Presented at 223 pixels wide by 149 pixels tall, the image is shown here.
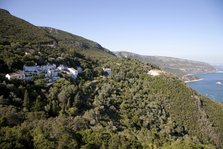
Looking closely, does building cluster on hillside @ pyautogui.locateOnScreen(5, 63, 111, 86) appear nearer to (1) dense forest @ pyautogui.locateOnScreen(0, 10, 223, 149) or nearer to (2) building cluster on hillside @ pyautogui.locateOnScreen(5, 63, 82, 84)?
(2) building cluster on hillside @ pyautogui.locateOnScreen(5, 63, 82, 84)

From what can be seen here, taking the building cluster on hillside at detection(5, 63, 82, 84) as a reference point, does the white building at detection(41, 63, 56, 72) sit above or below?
above

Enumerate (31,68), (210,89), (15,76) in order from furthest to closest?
(210,89) < (31,68) < (15,76)

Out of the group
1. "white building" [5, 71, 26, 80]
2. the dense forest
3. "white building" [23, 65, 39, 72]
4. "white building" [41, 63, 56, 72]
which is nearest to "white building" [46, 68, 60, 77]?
"white building" [41, 63, 56, 72]

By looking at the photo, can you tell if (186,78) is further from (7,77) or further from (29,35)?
(7,77)

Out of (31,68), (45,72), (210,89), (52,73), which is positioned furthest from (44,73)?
(210,89)

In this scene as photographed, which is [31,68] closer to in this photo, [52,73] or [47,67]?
[52,73]

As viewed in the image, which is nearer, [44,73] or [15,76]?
[15,76]

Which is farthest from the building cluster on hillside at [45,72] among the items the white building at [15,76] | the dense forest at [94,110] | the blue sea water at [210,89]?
the blue sea water at [210,89]

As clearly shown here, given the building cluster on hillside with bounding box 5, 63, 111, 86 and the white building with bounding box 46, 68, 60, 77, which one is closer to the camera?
the building cluster on hillside with bounding box 5, 63, 111, 86

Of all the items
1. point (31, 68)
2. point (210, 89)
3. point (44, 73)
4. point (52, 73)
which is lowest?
point (210, 89)
